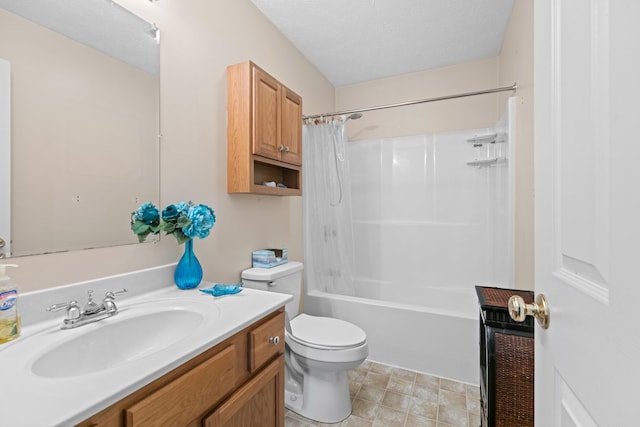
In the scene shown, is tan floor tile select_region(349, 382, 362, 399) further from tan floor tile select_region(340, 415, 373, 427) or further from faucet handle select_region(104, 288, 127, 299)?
faucet handle select_region(104, 288, 127, 299)

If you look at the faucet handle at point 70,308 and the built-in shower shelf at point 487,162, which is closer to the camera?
the faucet handle at point 70,308

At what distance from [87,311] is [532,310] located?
1.25 metres

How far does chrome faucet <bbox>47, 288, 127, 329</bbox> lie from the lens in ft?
2.98

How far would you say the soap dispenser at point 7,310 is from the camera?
769mm

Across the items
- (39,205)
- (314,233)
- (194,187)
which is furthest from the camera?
(314,233)

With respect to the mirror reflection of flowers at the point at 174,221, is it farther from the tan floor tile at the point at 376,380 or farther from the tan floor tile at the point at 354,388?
the tan floor tile at the point at 376,380

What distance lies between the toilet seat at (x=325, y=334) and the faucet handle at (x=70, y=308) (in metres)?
1.04

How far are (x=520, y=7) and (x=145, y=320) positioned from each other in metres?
2.50

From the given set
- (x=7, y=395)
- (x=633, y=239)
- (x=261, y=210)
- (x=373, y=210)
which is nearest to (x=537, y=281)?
(x=633, y=239)

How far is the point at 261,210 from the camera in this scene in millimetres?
1984

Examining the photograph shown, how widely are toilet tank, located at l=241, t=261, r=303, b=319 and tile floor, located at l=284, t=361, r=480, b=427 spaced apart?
65 cm

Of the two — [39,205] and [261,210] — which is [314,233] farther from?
[39,205]

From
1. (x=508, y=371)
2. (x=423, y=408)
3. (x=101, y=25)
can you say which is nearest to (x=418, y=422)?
(x=423, y=408)

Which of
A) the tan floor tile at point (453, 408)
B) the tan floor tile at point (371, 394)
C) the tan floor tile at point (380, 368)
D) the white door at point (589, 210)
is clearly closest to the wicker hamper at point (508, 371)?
the white door at point (589, 210)
